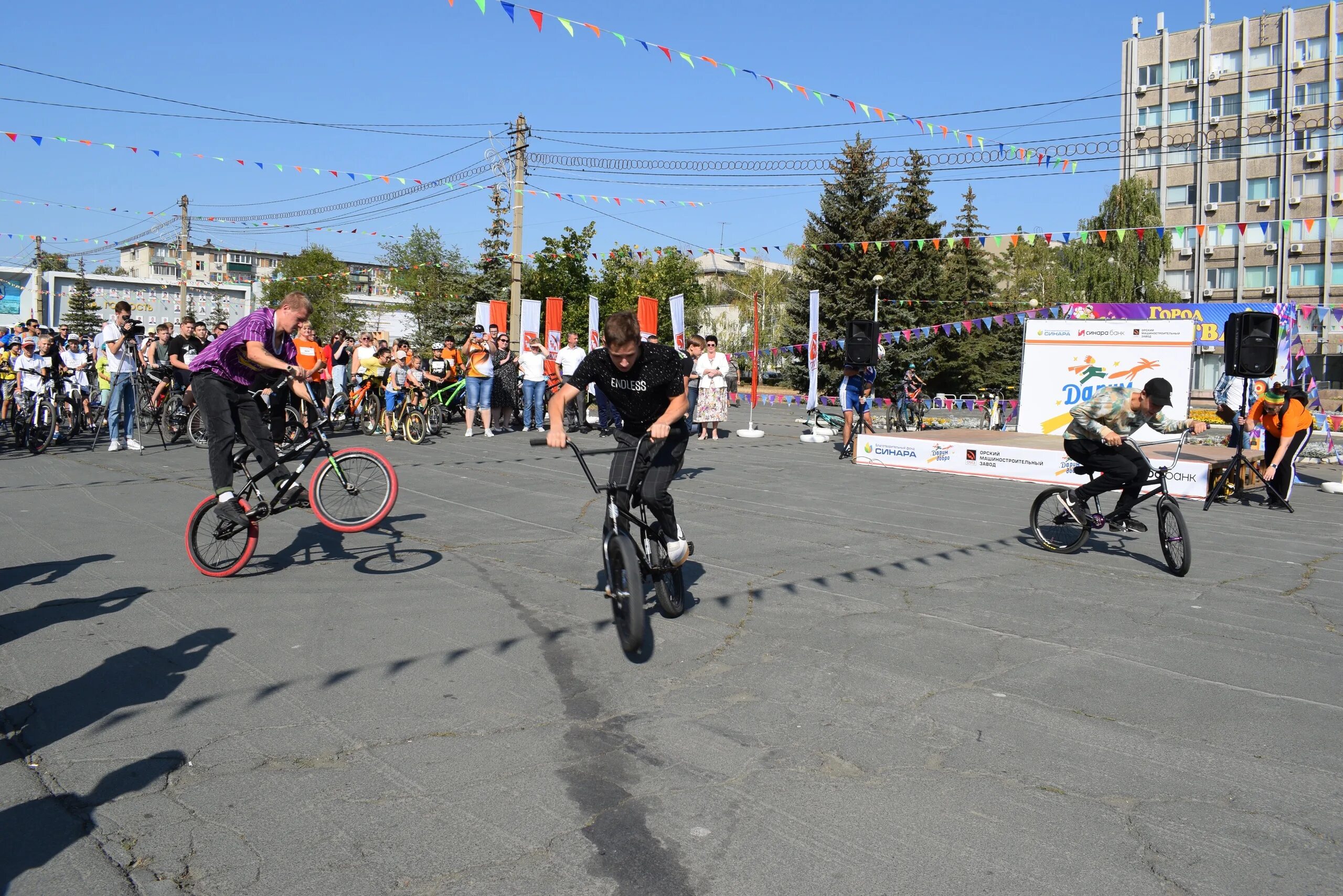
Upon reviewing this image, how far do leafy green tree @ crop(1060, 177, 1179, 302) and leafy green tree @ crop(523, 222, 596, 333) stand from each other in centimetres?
2487

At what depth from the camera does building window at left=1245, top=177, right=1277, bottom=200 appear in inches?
2168

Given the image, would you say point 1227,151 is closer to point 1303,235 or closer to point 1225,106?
point 1225,106

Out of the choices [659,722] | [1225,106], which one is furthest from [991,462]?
[1225,106]

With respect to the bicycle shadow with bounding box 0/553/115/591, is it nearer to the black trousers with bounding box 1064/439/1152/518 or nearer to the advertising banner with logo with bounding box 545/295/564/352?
the black trousers with bounding box 1064/439/1152/518

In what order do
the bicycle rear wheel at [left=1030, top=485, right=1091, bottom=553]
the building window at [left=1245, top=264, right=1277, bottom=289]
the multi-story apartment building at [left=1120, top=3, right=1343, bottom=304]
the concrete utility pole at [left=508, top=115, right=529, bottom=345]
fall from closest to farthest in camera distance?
the bicycle rear wheel at [left=1030, top=485, right=1091, bottom=553] < the concrete utility pole at [left=508, top=115, right=529, bottom=345] < the multi-story apartment building at [left=1120, top=3, right=1343, bottom=304] < the building window at [left=1245, top=264, right=1277, bottom=289]

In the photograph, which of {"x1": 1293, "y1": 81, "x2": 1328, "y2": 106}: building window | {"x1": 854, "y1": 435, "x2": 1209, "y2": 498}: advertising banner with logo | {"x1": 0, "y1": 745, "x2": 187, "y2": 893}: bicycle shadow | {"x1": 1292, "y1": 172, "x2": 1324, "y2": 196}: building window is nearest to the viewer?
{"x1": 0, "y1": 745, "x2": 187, "y2": 893}: bicycle shadow

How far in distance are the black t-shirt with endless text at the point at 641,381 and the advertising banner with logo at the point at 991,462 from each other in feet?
29.3

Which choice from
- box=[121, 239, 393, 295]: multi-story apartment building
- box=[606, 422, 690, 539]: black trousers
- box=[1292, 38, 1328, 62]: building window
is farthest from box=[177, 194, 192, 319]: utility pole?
box=[121, 239, 393, 295]: multi-story apartment building

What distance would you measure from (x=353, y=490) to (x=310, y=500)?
34cm

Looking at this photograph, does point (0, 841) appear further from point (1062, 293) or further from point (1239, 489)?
point (1062, 293)

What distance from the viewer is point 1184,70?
58.4 meters

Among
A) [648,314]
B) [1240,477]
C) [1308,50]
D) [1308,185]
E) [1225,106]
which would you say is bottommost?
[1240,477]

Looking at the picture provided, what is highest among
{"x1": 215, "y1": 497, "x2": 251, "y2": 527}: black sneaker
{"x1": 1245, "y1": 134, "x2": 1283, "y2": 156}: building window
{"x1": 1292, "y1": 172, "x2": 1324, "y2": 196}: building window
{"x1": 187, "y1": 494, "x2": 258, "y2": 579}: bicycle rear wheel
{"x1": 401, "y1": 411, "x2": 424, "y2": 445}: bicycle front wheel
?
{"x1": 1245, "y1": 134, "x2": 1283, "y2": 156}: building window

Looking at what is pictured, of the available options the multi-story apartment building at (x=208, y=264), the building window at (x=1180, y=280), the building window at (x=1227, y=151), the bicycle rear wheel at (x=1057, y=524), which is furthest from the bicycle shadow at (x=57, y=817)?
the multi-story apartment building at (x=208, y=264)
